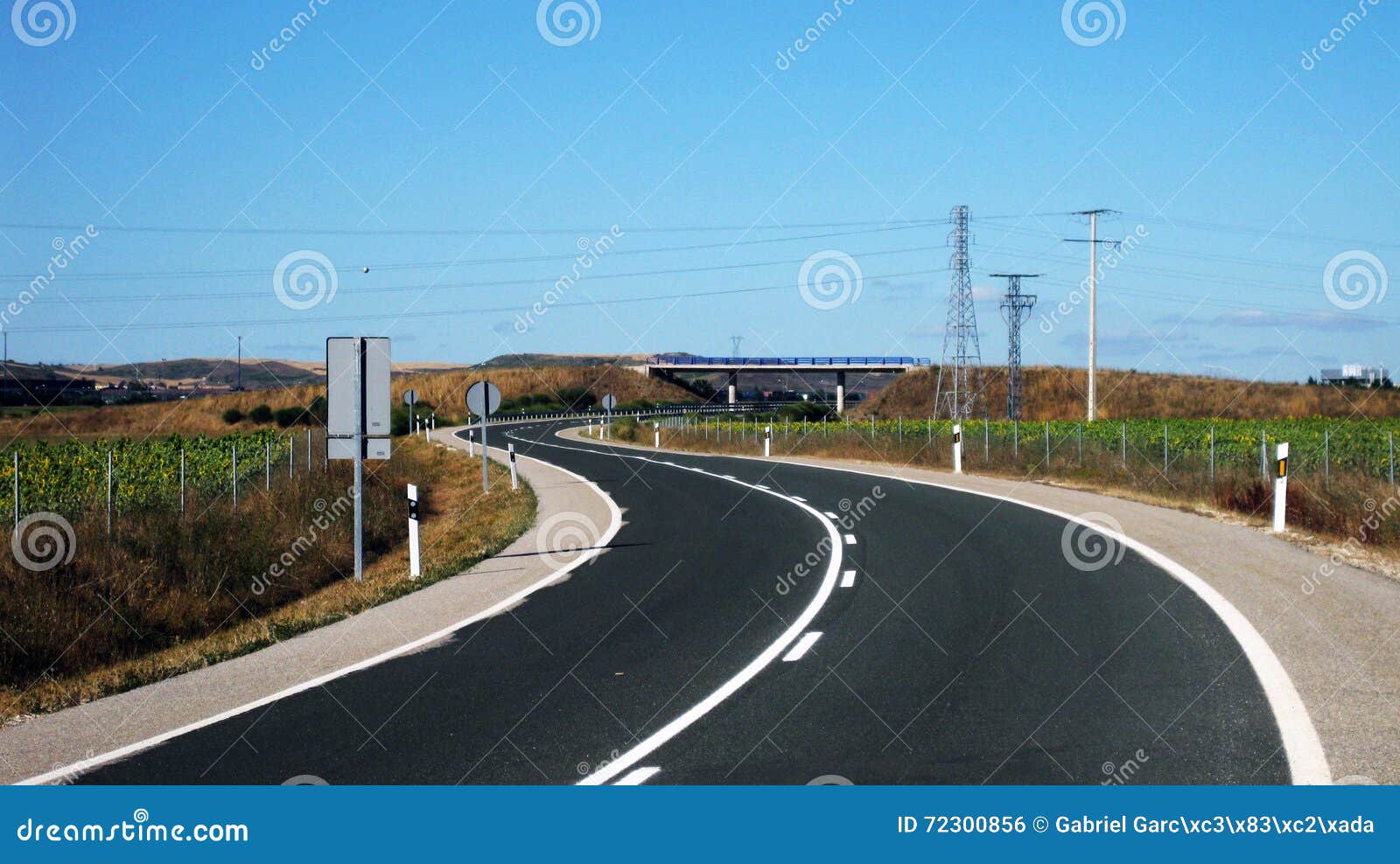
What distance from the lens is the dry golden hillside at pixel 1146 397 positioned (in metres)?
78.4

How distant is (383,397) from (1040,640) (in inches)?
336

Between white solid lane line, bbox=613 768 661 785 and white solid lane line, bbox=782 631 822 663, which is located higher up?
white solid lane line, bbox=613 768 661 785

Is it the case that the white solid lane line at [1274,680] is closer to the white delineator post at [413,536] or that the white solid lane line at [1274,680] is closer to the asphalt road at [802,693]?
the asphalt road at [802,693]

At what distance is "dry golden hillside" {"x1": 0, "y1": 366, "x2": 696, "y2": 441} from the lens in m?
60.3

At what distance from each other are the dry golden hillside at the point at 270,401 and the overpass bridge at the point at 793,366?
14.8 feet

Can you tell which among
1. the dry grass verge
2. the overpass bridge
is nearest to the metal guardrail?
the overpass bridge

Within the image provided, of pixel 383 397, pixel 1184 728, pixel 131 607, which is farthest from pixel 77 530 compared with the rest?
pixel 1184 728

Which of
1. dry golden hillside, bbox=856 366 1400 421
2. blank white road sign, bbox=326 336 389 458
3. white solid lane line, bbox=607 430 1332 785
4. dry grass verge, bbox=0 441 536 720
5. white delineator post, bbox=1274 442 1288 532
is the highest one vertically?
dry golden hillside, bbox=856 366 1400 421

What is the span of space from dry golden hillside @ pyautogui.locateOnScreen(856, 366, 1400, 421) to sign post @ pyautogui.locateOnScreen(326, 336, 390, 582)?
63.4 meters

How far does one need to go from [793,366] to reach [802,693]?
377 ft

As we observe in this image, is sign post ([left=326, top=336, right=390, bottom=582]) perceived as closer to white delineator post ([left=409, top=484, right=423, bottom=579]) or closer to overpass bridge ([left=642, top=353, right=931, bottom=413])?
white delineator post ([left=409, top=484, right=423, bottom=579])

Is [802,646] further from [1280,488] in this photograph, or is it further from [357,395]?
[1280,488]

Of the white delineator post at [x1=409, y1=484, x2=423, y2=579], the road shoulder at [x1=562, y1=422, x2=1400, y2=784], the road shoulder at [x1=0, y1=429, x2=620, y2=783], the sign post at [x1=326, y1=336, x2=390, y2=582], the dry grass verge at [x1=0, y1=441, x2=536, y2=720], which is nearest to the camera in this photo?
the road shoulder at [x1=562, y1=422, x2=1400, y2=784]

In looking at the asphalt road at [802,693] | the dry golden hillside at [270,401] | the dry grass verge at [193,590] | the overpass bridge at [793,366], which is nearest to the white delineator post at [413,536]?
the dry grass verge at [193,590]
